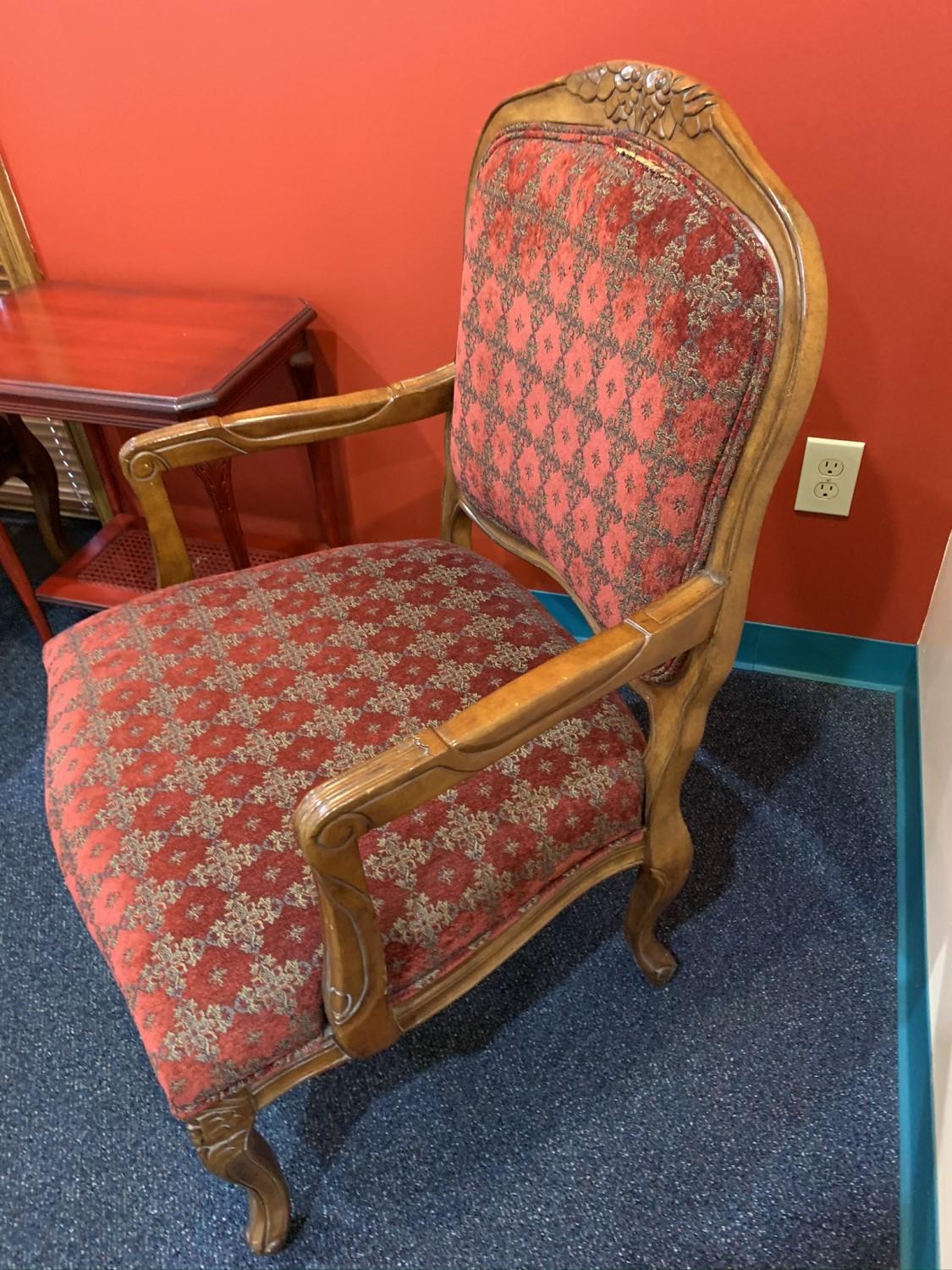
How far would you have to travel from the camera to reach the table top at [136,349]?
1.21 meters

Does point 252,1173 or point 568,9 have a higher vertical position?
point 568,9

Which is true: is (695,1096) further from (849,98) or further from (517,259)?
(849,98)

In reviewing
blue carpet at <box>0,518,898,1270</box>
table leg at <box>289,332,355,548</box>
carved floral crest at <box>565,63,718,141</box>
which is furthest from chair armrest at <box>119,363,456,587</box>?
blue carpet at <box>0,518,898,1270</box>

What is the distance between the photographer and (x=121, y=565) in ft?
5.73

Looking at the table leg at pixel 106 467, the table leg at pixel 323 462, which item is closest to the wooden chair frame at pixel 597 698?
the table leg at pixel 323 462

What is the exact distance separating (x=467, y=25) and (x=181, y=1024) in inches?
48.0

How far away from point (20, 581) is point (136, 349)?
512mm

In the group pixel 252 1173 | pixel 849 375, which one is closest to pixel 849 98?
pixel 849 375

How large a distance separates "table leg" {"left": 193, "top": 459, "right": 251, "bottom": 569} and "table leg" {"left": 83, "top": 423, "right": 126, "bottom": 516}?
577mm

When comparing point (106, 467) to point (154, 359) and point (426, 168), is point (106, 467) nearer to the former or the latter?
point (154, 359)

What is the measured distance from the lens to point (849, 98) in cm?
107

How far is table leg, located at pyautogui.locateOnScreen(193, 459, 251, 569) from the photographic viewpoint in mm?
1224

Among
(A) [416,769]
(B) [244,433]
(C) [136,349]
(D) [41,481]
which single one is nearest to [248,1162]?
(A) [416,769]

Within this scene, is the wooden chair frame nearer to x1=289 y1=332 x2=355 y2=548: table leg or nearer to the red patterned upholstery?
the red patterned upholstery
